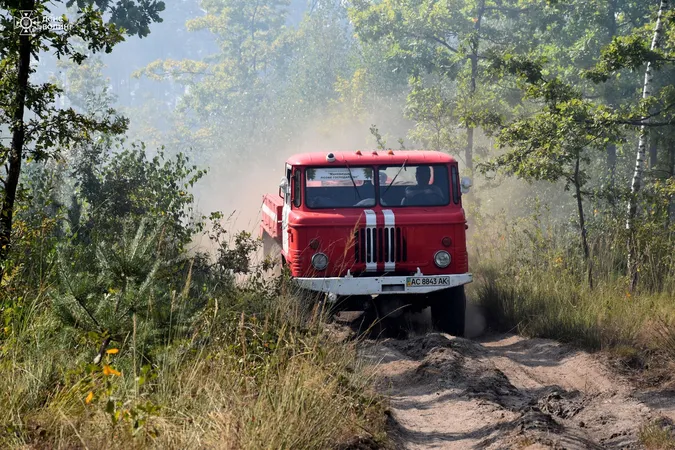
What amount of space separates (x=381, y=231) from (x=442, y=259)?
2.66ft

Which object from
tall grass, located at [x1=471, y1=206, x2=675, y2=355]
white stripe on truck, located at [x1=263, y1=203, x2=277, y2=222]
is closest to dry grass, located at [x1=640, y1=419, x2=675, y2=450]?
tall grass, located at [x1=471, y1=206, x2=675, y2=355]

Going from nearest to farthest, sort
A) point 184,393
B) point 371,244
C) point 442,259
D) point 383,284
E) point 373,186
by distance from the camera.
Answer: point 184,393, point 383,284, point 371,244, point 442,259, point 373,186

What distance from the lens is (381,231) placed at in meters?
11.5

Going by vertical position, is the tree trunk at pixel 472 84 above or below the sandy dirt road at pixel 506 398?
above

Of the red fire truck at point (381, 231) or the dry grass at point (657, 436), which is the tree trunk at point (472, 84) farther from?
the dry grass at point (657, 436)

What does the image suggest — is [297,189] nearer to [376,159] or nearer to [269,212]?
[376,159]

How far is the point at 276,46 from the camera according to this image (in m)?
85.5

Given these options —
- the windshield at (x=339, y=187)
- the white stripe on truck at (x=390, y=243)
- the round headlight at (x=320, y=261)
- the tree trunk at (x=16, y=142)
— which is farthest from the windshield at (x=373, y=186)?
the tree trunk at (x=16, y=142)

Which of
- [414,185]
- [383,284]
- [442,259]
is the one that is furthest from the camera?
[414,185]

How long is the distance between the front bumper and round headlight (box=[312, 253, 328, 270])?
0.28 m

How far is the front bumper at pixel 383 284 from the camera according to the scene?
36.6 ft

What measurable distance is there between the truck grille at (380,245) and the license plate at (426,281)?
12.4 inches

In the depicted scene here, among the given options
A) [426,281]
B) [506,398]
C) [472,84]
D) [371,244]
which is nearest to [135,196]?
[371,244]

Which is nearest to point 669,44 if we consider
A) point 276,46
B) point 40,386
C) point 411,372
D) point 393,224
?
point 393,224
